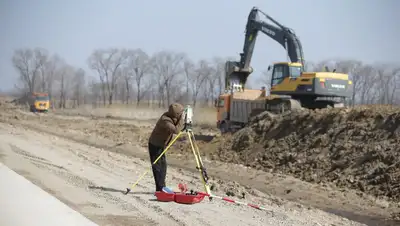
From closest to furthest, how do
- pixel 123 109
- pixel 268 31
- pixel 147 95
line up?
1. pixel 268 31
2. pixel 123 109
3. pixel 147 95

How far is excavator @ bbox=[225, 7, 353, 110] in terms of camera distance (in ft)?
60.9

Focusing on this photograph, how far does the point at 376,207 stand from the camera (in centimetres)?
997

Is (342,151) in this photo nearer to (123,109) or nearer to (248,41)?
(248,41)

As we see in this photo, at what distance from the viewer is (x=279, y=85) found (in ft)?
66.3

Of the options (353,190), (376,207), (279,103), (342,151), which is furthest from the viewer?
(279,103)

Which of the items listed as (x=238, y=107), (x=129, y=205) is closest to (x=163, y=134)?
(x=129, y=205)

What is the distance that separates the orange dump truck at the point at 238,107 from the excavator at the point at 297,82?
1061 mm

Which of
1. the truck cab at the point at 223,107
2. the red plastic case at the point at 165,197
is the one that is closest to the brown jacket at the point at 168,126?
the red plastic case at the point at 165,197

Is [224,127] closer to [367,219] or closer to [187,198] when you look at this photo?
[367,219]

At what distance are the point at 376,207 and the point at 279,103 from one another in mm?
10122

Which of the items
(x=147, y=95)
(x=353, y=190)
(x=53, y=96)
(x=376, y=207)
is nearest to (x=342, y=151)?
(x=353, y=190)

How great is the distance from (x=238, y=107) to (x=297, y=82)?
4.06 meters

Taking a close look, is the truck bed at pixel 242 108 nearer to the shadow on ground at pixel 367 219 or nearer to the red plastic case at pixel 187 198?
the shadow on ground at pixel 367 219

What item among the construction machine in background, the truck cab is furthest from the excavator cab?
the truck cab
